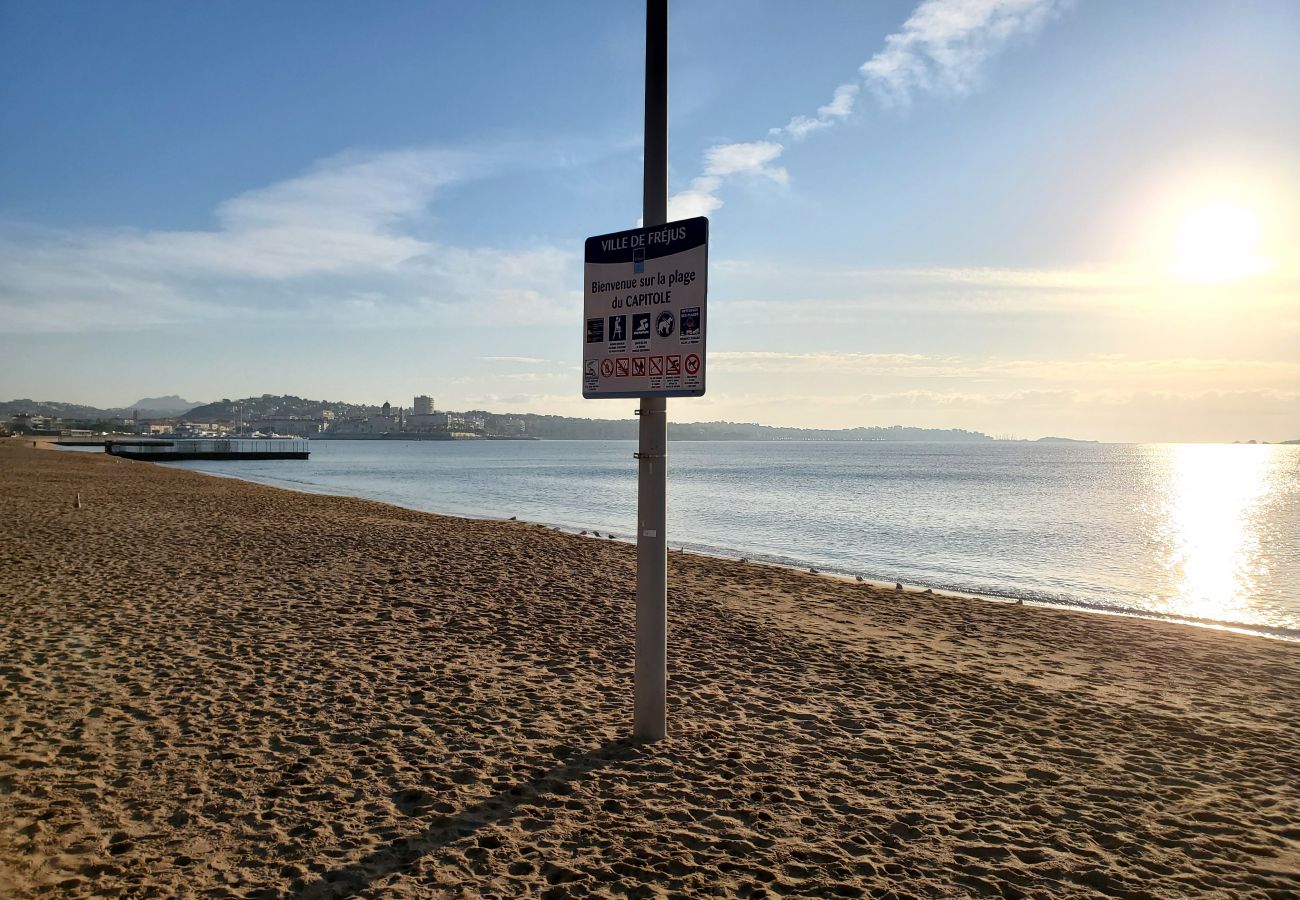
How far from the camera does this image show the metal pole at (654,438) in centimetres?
491

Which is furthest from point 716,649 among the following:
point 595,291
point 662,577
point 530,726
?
point 595,291

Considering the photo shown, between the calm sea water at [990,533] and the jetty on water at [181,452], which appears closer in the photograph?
the calm sea water at [990,533]

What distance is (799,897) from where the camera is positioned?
3477 mm

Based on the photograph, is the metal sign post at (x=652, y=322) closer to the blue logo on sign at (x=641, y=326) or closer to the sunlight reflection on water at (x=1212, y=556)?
the blue logo on sign at (x=641, y=326)

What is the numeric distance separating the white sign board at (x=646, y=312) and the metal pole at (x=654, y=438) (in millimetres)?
170

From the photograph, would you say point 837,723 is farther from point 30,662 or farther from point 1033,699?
point 30,662

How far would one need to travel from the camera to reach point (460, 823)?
409 cm

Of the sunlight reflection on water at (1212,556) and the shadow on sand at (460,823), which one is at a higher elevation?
the shadow on sand at (460,823)

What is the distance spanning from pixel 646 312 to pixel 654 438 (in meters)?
0.75

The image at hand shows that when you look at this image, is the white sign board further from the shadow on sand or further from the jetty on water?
the jetty on water

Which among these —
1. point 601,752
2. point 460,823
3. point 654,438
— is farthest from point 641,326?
point 460,823

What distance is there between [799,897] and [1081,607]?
42.7 feet

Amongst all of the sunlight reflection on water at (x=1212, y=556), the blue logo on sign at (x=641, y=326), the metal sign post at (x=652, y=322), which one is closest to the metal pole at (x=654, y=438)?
the metal sign post at (x=652, y=322)

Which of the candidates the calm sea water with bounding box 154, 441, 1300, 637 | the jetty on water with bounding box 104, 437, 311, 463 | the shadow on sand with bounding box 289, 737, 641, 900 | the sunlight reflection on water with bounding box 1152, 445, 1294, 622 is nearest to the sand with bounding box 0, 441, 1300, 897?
the shadow on sand with bounding box 289, 737, 641, 900
